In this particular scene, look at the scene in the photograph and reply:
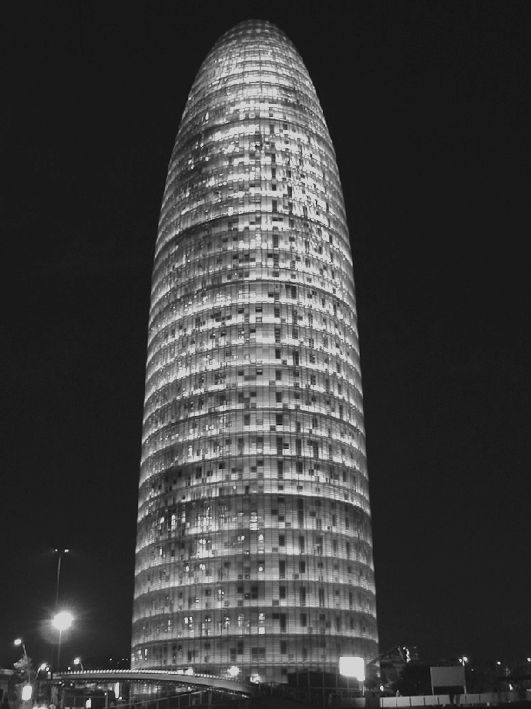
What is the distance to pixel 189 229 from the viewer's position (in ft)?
507

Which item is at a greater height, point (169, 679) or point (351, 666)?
point (169, 679)

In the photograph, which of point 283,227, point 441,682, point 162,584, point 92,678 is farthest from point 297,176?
point 441,682

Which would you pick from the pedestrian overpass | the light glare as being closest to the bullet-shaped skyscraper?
the pedestrian overpass

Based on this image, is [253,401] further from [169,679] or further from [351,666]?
[351,666]

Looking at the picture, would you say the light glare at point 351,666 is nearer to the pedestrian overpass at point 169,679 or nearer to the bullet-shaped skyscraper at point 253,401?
the pedestrian overpass at point 169,679

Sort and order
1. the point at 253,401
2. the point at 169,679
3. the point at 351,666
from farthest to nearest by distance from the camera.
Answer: the point at 253,401, the point at 169,679, the point at 351,666

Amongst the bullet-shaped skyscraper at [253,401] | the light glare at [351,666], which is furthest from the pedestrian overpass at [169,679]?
the bullet-shaped skyscraper at [253,401]

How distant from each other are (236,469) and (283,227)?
4266cm

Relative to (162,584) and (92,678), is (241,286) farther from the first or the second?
(92,678)

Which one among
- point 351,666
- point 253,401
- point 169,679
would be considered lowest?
point 351,666

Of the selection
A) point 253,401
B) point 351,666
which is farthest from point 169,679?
point 253,401

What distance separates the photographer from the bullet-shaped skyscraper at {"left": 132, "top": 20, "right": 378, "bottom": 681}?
410 ft

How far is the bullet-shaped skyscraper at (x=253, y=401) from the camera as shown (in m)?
125

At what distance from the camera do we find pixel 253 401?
13562 cm
